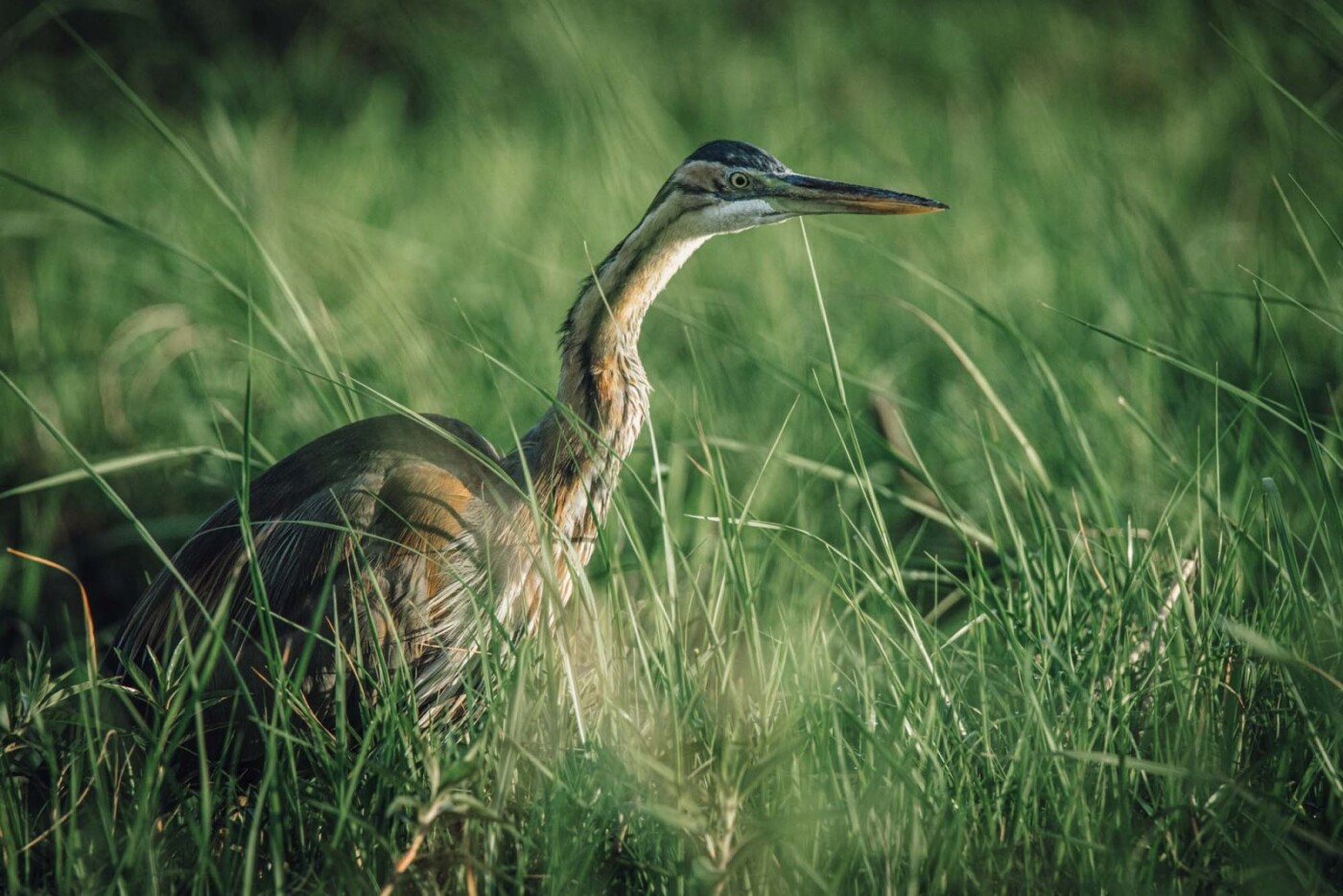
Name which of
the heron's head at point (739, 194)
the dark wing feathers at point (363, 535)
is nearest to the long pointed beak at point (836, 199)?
the heron's head at point (739, 194)

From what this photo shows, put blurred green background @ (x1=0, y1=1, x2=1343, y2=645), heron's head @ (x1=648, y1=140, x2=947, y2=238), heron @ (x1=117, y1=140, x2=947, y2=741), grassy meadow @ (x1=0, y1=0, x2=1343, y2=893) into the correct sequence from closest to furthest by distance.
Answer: grassy meadow @ (x1=0, y1=0, x2=1343, y2=893) → heron @ (x1=117, y1=140, x2=947, y2=741) → heron's head @ (x1=648, y1=140, x2=947, y2=238) → blurred green background @ (x1=0, y1=1, x2=1343, y2=645)

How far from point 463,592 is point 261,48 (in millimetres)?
5801

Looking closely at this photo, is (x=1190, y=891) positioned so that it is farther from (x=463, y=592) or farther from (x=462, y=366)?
(x=462, y=366)

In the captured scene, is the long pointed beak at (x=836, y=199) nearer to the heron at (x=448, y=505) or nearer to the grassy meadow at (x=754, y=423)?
the heron at (x=448, y=505)

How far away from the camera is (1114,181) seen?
130 inches

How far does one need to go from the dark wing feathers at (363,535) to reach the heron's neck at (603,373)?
0.13 meters

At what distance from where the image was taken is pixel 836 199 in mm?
2354

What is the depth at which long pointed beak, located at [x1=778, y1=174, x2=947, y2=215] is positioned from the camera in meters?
2.31

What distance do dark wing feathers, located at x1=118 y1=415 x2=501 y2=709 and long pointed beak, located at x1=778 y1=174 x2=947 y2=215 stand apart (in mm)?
747

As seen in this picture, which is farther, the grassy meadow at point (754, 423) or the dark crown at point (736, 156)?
the dark crown at point (736, 156)

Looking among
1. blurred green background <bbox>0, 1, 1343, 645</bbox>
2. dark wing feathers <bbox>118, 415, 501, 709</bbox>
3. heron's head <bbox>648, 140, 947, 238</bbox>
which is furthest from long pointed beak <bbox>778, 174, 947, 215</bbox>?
dark wing feathers <bbox>118, 415, 501, 709</bbox>

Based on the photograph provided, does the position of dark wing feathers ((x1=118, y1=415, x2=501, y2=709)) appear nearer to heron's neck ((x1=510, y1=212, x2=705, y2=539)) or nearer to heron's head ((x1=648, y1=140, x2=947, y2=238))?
heron's neck ((x1=510, y1=212, x2=705, y2=539))

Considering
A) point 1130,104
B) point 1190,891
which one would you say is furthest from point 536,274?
point 1130,104

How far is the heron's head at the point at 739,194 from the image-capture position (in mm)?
2352
